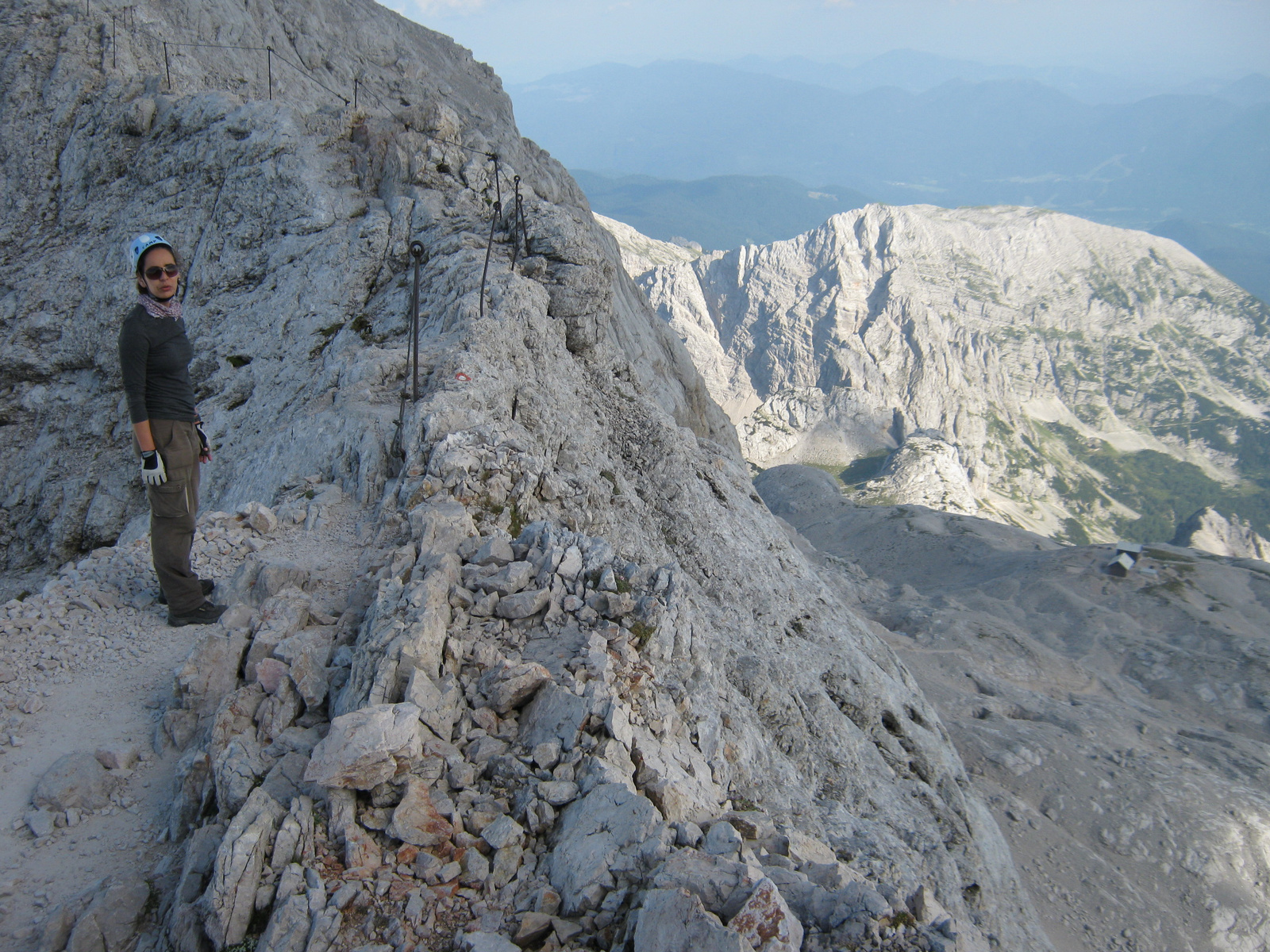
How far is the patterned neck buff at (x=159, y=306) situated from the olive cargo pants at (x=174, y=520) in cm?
120

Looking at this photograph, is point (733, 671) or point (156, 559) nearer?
point (156, 559)

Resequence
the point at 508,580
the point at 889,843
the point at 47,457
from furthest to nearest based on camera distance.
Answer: the point at 47,457
the point at 889,843
the point at 508,580

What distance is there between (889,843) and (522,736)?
20.2ft

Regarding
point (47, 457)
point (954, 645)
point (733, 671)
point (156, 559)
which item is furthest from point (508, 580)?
point (954, 645)

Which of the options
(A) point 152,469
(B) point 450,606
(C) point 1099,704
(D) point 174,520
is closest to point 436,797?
(B) point 450,606

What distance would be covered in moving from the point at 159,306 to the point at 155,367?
66 centimetres

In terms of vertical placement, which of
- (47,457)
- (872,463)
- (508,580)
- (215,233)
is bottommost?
(872,463)

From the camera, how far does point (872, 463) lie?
185750 mm

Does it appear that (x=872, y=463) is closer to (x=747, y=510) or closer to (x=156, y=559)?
(x=747, y=510)

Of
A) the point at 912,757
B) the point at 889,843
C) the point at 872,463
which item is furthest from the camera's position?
the point at 872,463

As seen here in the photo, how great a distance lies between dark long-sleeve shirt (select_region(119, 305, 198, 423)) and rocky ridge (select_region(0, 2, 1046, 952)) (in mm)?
1987

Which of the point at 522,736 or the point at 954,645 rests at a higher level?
the point at 522,736

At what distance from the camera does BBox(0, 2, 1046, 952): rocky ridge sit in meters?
4.44

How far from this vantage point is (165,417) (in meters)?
7.61
